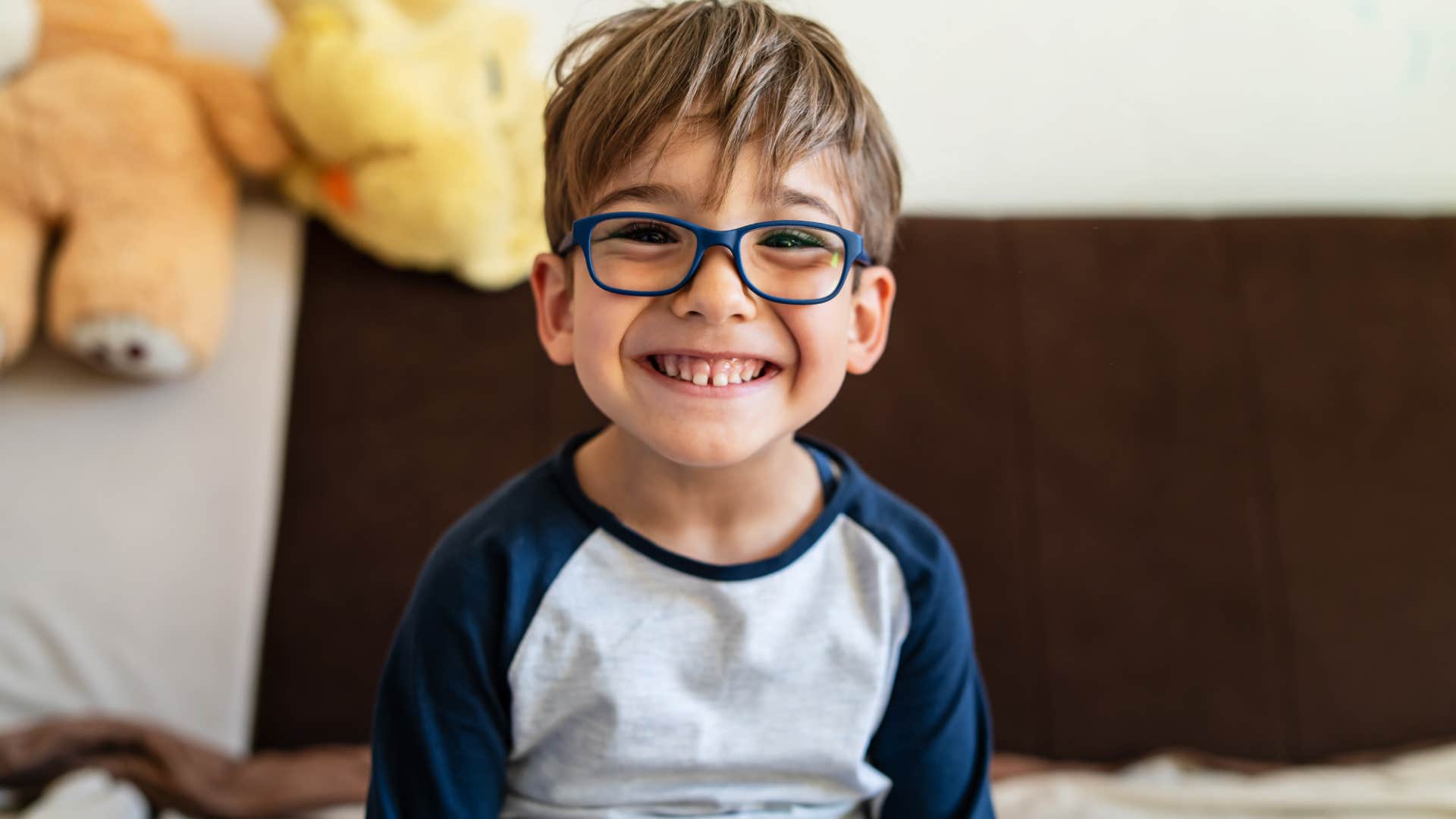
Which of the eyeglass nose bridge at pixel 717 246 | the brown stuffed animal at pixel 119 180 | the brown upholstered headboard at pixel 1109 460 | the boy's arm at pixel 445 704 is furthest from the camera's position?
the brown upholstered headboard at pixel 1109 460

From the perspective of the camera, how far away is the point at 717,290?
69cm

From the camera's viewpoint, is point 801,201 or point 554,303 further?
point 554,303

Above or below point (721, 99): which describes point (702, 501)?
below

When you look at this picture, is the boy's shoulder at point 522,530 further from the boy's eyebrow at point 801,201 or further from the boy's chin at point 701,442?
the boy's eyebrow at point 801,201

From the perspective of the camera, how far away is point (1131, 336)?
52.9 inches

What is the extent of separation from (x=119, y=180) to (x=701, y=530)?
2.72 feet

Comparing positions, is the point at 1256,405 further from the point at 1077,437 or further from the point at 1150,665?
the point at 1150,665

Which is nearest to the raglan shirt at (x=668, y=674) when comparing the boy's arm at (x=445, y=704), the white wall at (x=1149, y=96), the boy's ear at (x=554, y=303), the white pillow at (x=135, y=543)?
the boy's arm at (x=445, y=704)

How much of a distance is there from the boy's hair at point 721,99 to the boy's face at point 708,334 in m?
0.02

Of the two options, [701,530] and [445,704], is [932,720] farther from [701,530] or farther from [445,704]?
[445,704]

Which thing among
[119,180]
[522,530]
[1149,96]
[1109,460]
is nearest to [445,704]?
[522,530]

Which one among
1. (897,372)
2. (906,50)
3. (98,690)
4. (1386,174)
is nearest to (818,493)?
(897,372)

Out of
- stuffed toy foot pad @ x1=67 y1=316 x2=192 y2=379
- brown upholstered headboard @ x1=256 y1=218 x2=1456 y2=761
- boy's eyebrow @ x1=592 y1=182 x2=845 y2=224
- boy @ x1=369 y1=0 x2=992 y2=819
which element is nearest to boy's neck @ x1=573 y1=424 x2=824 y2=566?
boy @ x1=369 y1=0 x2=992 y2=819

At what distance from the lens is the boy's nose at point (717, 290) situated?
0.69 metres
